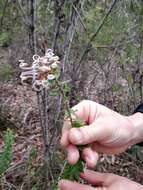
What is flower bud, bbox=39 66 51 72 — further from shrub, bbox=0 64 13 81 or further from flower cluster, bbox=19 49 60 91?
shrub, bbox=0 64 13 81

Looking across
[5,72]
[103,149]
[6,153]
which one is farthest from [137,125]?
[5,72]

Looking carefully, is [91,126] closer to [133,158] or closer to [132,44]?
[133,158]

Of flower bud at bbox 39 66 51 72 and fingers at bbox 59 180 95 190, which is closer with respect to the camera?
flower bud at bbox 39 66 51 72

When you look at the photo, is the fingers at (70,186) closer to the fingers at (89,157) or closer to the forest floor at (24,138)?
the fingers at (89,157)

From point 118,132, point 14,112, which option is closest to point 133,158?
point 14,112

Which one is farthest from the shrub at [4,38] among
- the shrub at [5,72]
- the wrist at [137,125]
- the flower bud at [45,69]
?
the flower bud at [45,69]

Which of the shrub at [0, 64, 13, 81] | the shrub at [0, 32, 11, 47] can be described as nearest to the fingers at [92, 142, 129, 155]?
the shrub at [0, 32, 11, 47]
